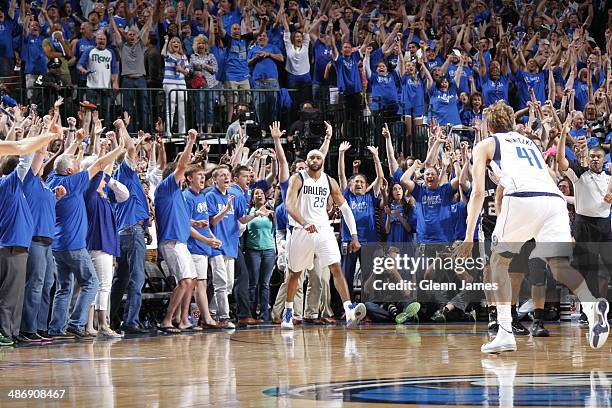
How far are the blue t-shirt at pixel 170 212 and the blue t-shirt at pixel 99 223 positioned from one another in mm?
785

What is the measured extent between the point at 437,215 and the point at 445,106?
5.96 meters

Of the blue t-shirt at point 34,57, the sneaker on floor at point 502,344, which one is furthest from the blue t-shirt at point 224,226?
the sneaker on floor at point 502,344

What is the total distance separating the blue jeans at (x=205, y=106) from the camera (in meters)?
19.3

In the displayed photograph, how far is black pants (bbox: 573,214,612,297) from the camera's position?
14.2 meters

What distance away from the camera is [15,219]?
11453 mm

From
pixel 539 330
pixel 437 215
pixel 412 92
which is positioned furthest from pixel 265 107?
pixel 539 330

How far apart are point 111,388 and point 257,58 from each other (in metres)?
13.6

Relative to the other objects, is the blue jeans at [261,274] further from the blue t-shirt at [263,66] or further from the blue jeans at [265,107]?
the blue t-shirt at [263,66]

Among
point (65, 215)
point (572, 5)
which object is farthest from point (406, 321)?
point (572, 5)

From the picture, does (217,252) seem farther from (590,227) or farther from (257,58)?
(257,58)

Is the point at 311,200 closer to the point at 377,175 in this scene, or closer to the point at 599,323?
the point at 377,175

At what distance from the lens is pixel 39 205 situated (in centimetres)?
1186

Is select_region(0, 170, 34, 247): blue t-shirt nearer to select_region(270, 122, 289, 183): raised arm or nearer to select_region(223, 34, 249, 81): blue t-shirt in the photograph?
select_region(270, 122, 289, 183): raised arm

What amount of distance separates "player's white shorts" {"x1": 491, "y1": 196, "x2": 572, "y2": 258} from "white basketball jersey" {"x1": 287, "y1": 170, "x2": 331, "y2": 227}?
15.8ft
